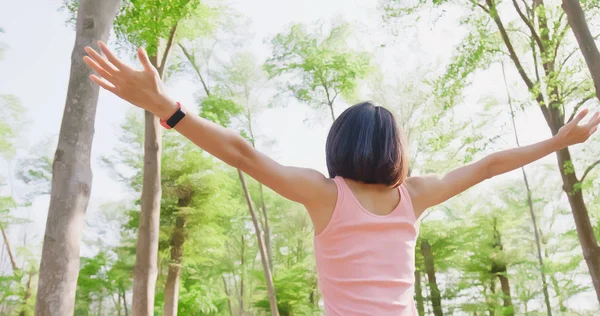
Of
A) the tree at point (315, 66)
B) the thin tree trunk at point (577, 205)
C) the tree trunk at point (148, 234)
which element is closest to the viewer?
the tree trunk at point (148, 234)

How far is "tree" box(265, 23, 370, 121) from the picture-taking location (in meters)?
16.1

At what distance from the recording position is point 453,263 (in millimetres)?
21391

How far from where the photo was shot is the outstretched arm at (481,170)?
175cm

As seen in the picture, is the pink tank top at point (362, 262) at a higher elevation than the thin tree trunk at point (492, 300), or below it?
below

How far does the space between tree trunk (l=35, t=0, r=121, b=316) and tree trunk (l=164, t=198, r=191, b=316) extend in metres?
11.8

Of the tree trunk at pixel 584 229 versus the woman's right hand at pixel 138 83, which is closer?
the woman's right hand at pixel 138 83

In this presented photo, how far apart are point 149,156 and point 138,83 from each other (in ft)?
20.6

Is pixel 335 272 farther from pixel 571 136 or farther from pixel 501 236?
pixel 501 236

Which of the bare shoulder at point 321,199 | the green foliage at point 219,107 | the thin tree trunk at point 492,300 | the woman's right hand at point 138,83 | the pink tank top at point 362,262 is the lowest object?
the pink tank top at point 362,262

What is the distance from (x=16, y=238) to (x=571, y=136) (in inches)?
952

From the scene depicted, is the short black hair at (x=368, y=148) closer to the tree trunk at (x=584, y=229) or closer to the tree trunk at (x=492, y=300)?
the tree trunk at (x=584, y=229)

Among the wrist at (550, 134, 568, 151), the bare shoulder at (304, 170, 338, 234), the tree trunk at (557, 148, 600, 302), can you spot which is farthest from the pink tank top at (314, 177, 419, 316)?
the tree trunk at (557, 148, 600, 302)

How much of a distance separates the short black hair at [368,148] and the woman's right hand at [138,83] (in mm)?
515

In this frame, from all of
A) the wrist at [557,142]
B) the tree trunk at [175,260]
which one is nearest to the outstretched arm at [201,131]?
the wrist at [557,142]
